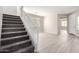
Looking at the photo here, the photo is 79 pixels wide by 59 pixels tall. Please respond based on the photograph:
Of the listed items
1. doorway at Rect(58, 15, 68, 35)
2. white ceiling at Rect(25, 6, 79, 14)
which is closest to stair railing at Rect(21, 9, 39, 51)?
white ceiling at Rect(25, 6, 79, 14)

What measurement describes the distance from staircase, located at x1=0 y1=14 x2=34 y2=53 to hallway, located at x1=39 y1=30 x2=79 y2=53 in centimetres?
31

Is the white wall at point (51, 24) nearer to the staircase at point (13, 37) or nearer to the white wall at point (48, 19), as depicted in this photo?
the white wall at point (48, 19)

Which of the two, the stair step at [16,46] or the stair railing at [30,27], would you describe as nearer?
the stair step at [16,46]

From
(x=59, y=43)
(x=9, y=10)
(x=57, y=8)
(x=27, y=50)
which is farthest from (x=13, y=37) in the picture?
(x=57, y=8)

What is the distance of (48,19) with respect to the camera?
192 centimetres

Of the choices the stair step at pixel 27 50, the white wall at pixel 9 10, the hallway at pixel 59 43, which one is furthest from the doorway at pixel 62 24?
the white wall at pixel 9 10

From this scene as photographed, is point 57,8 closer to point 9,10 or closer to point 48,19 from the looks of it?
point 48,19

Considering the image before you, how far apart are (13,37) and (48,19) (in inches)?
30.6

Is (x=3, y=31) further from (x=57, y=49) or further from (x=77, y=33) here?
(x=77, y=33)

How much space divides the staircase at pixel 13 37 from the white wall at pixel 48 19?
1.02 ft

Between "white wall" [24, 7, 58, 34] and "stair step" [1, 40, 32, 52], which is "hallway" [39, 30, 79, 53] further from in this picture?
"stair step" [1, 40, 32, 52]

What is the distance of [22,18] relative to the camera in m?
1.93

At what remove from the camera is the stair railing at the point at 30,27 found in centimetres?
193

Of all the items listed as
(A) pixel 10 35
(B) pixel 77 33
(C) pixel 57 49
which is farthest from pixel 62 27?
(A) pixel 10 35
